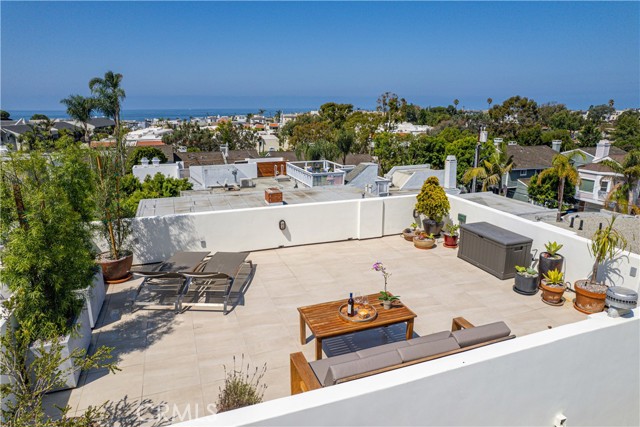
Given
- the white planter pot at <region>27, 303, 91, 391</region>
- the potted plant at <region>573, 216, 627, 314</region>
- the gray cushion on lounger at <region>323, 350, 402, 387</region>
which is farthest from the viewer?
the potted plant at <region>573, 216, 627, 314</region>

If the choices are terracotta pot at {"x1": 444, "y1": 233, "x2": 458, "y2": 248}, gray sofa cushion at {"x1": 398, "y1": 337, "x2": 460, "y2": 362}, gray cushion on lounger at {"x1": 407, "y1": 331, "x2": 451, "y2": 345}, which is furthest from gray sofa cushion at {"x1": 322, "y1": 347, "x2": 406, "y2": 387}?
terracotta pot at {"x1": 444, "y1": 233, "x2": 458, "y2": 248}

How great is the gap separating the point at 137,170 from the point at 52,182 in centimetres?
2471

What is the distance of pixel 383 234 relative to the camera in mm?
11180

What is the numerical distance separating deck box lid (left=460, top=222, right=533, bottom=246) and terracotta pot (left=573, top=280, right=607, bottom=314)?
143 cm

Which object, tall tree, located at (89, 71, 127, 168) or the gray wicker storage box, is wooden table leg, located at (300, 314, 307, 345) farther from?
tall tree, located at (89, 71, 127, 168)

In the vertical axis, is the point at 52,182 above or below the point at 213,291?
above

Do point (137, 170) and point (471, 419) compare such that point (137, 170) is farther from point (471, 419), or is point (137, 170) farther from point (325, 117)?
point (325, 117)

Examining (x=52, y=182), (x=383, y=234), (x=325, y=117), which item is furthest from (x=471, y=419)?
(x=325, y=117)

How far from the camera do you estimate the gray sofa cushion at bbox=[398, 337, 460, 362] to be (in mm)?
4309

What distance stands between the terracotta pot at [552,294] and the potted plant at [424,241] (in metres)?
3.05

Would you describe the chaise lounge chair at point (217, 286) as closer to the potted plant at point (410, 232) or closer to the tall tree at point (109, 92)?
the potted plant at point (410, 232)

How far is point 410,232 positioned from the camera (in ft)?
35.7

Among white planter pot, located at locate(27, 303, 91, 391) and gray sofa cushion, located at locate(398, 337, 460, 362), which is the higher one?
gray sofa cushion, located at locate(398, 337, 460, 362)

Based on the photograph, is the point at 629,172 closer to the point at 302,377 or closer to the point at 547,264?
the point at 547,264
